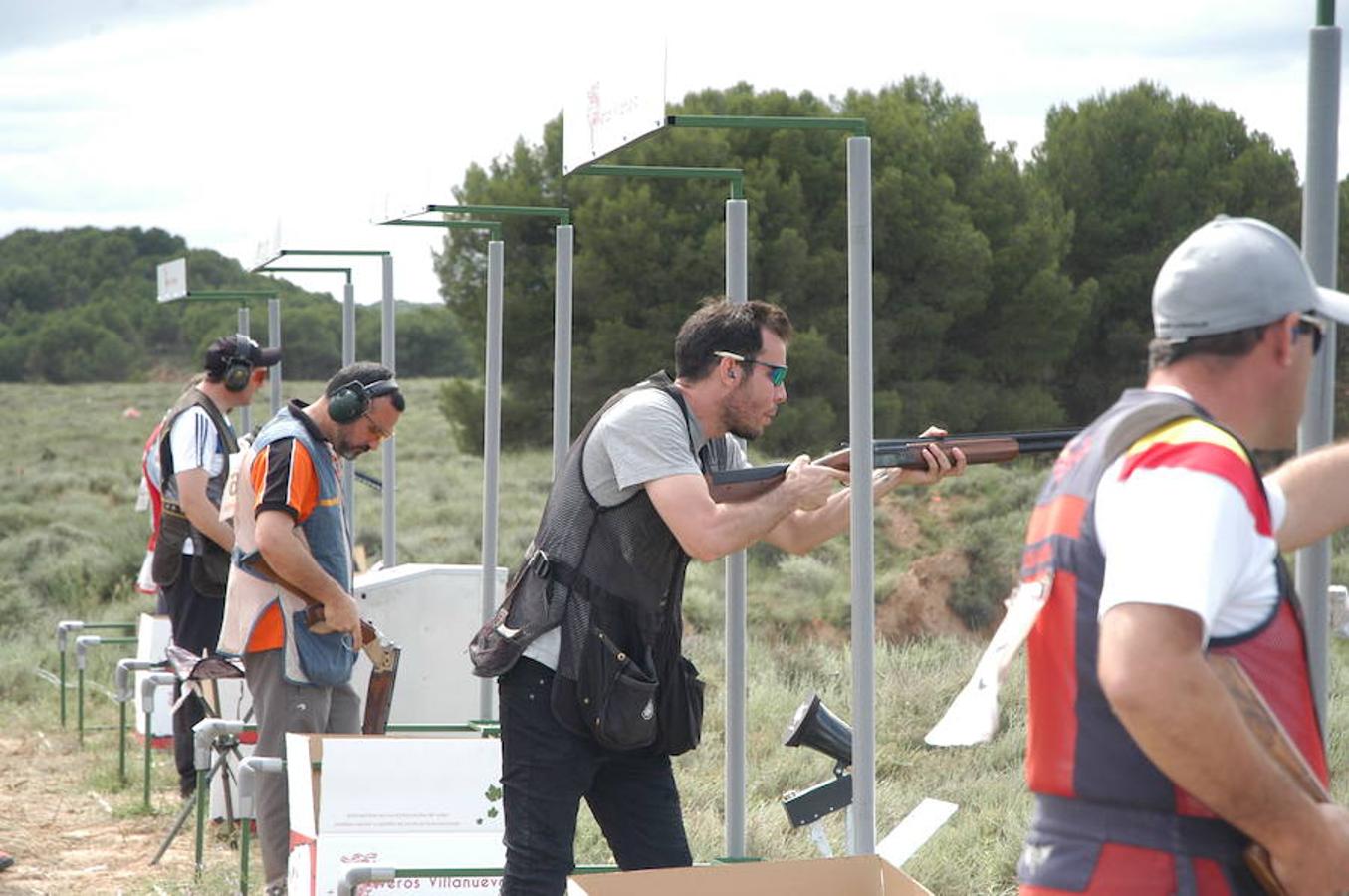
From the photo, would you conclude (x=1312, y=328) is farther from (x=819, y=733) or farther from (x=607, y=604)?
(x=819, y=733)

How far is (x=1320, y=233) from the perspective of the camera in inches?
111

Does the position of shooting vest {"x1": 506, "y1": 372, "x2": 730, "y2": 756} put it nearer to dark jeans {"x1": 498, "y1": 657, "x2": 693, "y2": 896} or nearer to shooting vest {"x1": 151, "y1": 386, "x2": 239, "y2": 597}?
dark jeans {"x1": 498, "y1": 657, "x2": 693, "y2": 896}

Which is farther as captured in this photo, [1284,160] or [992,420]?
[1284,160]

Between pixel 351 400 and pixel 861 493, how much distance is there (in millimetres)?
2235

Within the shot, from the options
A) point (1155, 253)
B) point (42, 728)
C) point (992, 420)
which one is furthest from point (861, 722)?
point (1155, 253)

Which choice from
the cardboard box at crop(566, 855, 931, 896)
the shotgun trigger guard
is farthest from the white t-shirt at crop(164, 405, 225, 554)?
the cardboard box at crop(566, 855, 931, 896)

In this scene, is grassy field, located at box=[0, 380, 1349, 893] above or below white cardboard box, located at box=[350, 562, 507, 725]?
→ below

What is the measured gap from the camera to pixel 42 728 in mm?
10367

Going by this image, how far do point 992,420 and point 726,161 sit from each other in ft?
17.5

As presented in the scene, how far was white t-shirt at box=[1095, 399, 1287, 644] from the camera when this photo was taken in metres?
1.94

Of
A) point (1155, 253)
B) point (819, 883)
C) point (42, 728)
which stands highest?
point (1155, 253)

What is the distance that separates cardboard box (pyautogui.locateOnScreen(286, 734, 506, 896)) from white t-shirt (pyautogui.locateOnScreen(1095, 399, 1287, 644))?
284 cm

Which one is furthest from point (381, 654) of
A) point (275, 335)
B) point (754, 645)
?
point (754, 645)

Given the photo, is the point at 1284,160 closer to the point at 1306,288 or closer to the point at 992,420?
the point at 992,420
